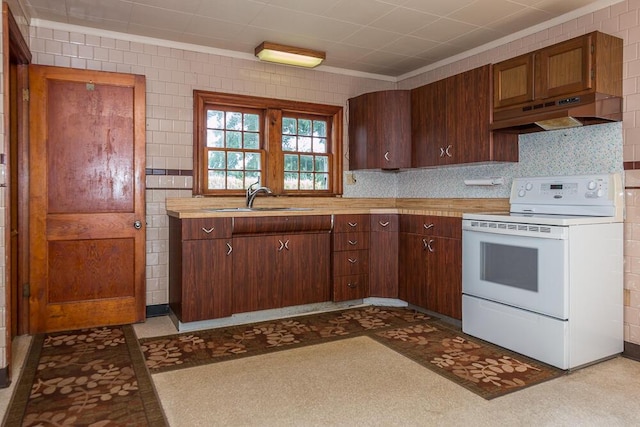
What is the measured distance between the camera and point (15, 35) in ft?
9.59

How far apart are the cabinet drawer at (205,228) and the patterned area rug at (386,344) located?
764 mm

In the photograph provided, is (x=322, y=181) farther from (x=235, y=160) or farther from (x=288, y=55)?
(x=288, y=55)

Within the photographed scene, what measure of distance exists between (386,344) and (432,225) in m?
1.19

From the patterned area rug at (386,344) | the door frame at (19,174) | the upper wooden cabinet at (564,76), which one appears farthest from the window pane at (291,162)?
the door frame at (19,174)

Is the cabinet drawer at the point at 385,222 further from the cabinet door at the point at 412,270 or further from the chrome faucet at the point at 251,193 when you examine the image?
the chrome faucet at the point at 251,193

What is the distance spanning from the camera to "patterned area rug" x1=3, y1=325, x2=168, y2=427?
7.09 ft

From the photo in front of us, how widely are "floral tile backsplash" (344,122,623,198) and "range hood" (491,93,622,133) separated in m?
0.12

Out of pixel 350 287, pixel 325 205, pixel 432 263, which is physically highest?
pixel 325 205

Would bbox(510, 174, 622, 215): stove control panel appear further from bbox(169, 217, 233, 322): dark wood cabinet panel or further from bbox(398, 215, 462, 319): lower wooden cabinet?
bbox(169, 217, 233, 322): dark wood cabinet panel

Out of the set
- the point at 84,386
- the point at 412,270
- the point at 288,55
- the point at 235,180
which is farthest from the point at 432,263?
the point at 84,386

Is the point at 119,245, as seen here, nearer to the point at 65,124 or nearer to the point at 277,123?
the point at 65,124

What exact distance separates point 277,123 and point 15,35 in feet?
7.53

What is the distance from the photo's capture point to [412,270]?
13.5 ft

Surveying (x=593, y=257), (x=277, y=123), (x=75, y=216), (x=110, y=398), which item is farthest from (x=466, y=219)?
(x=75, y=216)
